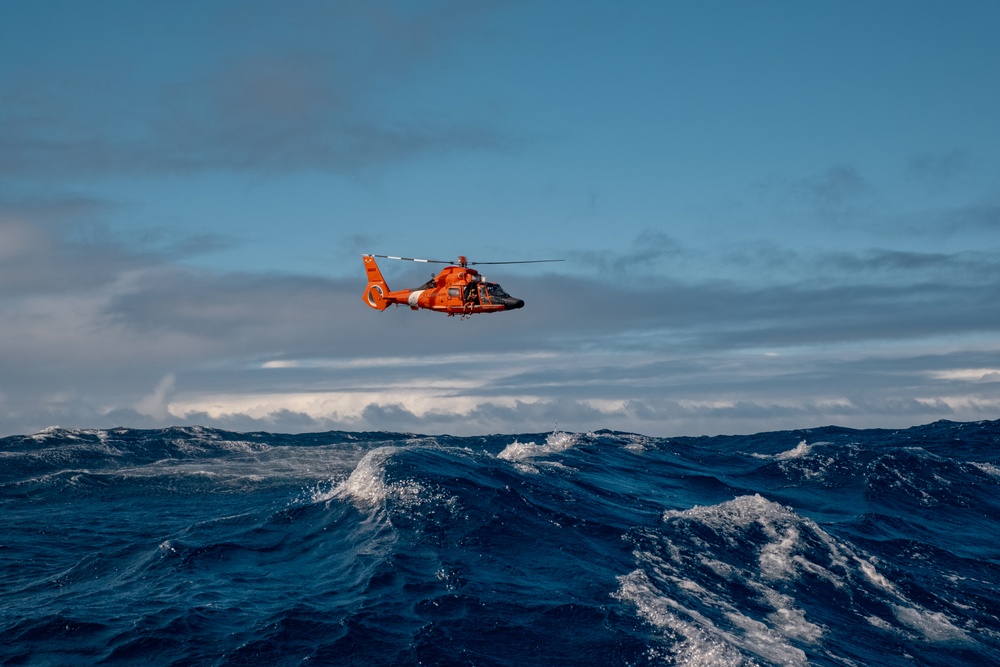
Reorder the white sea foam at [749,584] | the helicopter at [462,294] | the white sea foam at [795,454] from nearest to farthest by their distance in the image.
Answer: the white sea foam at [749,584] → the helicopter at [462,294] → the white sea foam at [795,454]

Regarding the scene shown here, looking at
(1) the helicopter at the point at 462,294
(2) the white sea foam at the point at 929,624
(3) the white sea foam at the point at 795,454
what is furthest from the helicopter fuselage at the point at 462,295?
(3) the white sea foam at the point at 795,454

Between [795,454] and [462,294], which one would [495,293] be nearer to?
[462,294]

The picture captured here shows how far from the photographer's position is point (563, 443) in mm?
55656

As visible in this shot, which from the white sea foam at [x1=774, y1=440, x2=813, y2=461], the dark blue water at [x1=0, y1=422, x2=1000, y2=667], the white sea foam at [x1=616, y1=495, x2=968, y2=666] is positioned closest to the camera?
the dark blue water at [x1=0, y1=422, x2=1000, y2=667]

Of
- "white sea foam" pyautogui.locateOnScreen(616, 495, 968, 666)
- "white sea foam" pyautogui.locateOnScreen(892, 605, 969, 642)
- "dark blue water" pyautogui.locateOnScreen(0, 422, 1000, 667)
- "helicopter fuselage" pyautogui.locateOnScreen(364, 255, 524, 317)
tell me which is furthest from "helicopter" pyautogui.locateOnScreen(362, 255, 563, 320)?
"white sea foam" pyautogui.locateOnScreen(892, 605, 969, 642)

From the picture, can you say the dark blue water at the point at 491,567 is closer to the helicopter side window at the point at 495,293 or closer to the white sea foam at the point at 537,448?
the white sea foam at the point at 537,448

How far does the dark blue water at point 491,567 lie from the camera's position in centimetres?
2053

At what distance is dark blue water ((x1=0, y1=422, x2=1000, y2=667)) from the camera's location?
20531mm

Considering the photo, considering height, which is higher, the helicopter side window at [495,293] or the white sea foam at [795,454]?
the helicopter side window at [495,293]

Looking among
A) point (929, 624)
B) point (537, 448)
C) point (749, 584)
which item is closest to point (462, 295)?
point (537, 448)

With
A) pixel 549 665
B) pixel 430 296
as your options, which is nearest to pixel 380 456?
pixel 430 296

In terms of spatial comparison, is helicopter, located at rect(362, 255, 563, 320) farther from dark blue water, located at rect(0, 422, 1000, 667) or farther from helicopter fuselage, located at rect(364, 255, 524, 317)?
dark blue water, located at rect(0, 422, 1000, 667)

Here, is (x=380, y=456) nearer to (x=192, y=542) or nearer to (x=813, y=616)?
(x=192, y=542)

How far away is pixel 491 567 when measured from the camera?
82.5 feet
